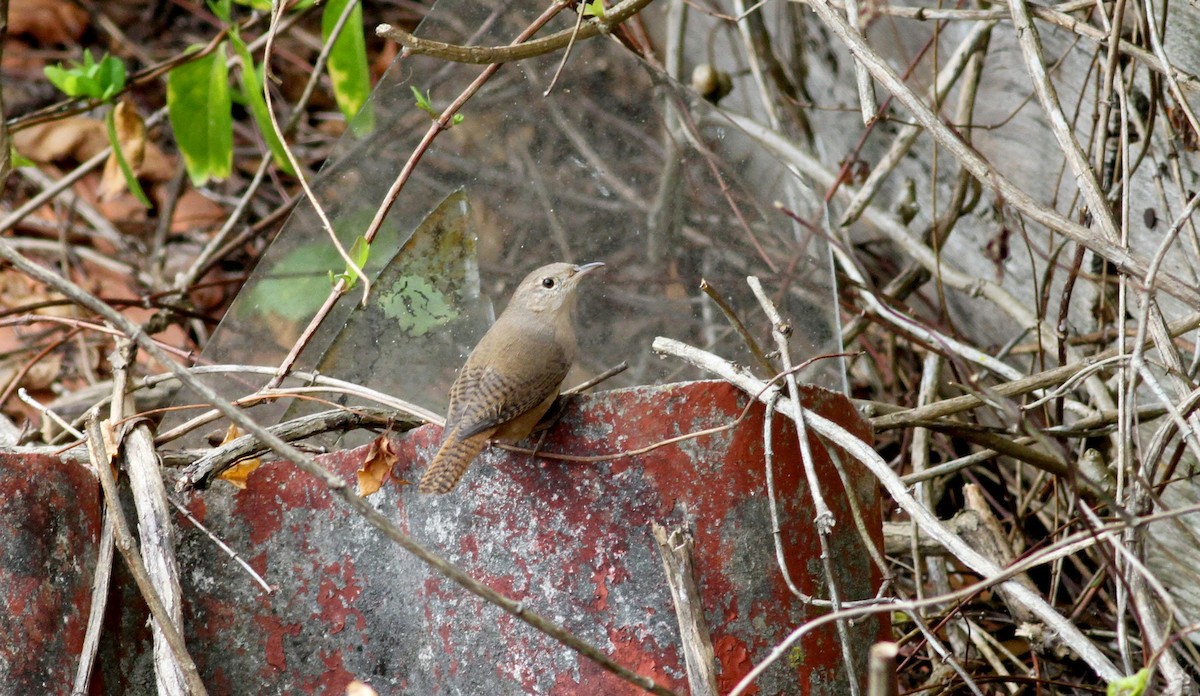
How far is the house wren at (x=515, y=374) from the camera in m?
2.42

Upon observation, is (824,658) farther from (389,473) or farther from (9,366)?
(9,366)

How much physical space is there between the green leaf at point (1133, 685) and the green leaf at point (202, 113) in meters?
3.28

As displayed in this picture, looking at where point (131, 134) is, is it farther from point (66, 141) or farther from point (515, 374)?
point (515, 374)

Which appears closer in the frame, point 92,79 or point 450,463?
point 450,463

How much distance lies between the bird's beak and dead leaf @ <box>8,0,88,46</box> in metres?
4.12

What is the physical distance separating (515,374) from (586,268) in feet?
2.38

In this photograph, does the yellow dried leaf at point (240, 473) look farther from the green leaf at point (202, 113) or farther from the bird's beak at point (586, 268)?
the green leaf at point (202, 113)

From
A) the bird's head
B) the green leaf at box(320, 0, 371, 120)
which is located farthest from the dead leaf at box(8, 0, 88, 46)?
the bird's head

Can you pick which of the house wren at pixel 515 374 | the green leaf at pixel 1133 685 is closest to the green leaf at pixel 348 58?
the house wren at pixel 515 374

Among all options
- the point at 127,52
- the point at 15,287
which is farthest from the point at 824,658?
the point at 127,52

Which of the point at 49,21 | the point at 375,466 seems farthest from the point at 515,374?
the point at 49,21

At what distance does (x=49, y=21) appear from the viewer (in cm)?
626

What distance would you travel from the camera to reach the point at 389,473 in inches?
100.0

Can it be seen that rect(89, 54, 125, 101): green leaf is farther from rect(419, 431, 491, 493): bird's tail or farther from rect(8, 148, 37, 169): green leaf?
rect(419, 431, 491, 493): bird's tail
